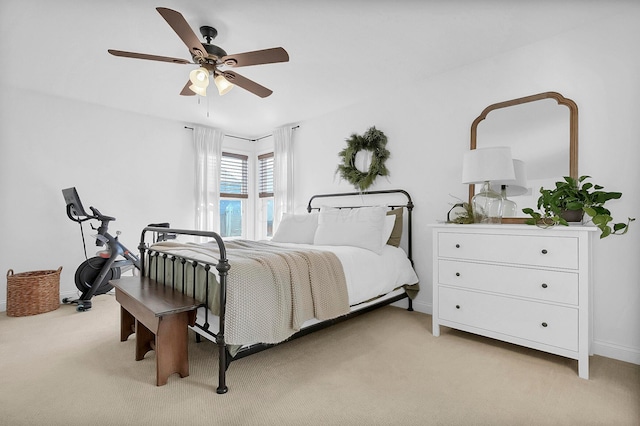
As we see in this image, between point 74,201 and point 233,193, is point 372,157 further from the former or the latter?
point 74,201

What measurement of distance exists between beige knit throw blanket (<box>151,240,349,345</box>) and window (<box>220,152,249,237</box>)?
3.04 m

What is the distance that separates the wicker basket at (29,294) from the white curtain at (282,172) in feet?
9.34

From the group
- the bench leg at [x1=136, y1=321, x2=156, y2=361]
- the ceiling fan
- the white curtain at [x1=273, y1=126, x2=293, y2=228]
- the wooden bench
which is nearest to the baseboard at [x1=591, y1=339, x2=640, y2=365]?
the wooden bench

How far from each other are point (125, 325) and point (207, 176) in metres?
2.87

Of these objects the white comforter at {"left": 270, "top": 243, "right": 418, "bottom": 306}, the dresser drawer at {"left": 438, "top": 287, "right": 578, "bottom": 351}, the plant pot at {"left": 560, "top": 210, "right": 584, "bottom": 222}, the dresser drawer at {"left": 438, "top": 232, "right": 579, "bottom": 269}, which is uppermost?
the plant pot at {"left": 560, "top": 210, "right": 584, "bottom": 222}

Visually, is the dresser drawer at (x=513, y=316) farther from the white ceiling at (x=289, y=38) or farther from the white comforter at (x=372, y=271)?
the white ceiling at (x=289, y=38)

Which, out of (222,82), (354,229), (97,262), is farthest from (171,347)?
(97,262)

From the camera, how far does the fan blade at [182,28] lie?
1773 millimetres

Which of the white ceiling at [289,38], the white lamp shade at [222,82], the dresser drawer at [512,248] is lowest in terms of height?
the dresser drawer at [512,248]

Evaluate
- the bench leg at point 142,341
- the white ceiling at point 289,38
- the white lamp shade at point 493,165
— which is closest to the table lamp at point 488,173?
the white lamp shade at point 493,165

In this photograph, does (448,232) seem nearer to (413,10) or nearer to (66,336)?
(413,10)

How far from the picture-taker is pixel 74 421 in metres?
1.56

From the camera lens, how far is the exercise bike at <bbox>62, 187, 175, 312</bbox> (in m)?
3.40

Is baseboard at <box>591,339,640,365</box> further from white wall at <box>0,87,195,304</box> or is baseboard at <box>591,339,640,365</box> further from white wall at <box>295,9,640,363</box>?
white wall at <box>0,87,195,304</box>
